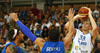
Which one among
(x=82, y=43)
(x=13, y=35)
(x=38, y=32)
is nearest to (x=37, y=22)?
(x=38, y=32)

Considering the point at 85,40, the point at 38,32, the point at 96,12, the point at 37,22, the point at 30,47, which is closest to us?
the point at 85,40

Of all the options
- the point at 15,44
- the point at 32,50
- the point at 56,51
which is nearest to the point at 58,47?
the point at 56,51

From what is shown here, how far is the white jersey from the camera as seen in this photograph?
5056 mm

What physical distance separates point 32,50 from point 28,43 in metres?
0.55

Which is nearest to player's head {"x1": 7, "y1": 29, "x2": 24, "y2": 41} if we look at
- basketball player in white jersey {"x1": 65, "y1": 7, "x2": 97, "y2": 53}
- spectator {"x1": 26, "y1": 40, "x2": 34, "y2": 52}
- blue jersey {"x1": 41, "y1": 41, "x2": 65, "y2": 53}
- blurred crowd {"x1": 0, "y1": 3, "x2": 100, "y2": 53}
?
blue jersey {"x1": 41, "y1": 41, "x2": 65, "y2": 53}

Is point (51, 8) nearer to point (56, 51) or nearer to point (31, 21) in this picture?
point (31, 21)

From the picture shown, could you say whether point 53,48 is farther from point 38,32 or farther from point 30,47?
point 38,32

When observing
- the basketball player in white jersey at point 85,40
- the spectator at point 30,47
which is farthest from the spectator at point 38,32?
the basketball player in white jersey at point 85,40

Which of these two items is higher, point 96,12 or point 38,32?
point 96,12

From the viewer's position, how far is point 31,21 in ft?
41.5

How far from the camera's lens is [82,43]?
16.7 feet

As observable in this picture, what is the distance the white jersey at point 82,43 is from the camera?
5.06 metres

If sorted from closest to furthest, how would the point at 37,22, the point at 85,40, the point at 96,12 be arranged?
the point at 85,40 → the point at 96,12 → the point at 37,22

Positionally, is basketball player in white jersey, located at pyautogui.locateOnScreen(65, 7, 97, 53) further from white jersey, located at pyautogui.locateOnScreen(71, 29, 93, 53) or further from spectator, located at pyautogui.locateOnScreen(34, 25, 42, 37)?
spectator, located at pyautogui.locateOnScreen(34, 25, 42, 37)
